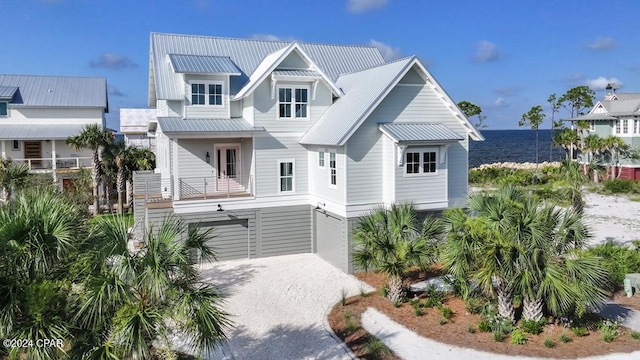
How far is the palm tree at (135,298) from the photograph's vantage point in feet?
27.4

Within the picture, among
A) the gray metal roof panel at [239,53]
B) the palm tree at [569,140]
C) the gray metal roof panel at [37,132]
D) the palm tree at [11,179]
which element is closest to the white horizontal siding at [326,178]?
the gray metal roof panel at [239,53]

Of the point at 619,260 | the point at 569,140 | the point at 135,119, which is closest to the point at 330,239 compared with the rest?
the point at 619,260

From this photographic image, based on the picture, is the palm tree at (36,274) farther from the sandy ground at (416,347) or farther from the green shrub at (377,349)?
the sandy ground at (416,347)

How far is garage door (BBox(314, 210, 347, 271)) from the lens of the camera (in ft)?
67.4

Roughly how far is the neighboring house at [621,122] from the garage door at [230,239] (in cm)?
3969

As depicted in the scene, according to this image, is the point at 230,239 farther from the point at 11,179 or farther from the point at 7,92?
the point at 7,92

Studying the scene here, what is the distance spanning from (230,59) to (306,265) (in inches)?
434

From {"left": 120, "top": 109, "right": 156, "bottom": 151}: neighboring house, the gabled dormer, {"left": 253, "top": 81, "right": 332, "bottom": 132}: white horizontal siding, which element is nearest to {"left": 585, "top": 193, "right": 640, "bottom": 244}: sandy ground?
{"left": 253, "top": 81, "right": 332, "bottom": 132}: white horizontal siding

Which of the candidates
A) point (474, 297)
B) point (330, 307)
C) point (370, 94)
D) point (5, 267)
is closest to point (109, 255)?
point (5, 267)

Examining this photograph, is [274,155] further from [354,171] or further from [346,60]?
[346,60]

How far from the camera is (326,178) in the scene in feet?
71.0

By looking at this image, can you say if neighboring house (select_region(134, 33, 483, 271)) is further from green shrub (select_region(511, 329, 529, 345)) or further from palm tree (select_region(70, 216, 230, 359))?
palm tree (select_region(70, 216, 230, 359))

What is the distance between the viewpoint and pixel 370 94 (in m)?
20.8

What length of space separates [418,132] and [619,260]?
8637 millimetres
